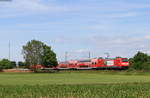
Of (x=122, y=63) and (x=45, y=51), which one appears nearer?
(x=122, y=63)

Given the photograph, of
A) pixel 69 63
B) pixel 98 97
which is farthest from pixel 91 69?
pixel 98 97

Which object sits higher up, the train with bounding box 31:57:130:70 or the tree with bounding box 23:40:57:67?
the tree with bounding box 23:40:57:67

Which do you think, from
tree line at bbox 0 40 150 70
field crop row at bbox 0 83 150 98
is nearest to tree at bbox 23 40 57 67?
tree line at bbox 0 40 150 70

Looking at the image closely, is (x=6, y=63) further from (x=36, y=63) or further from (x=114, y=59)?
(x=114, y=59)

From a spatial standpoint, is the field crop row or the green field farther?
the green field

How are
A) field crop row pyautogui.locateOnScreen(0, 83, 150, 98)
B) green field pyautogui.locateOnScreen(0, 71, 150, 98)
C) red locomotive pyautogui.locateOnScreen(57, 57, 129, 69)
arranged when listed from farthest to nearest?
1. red locomotive pyautogui.locateOnScreen(57, 57, 129, 69)
2. green field pyautogui.locateOnScreen(0, 71, 150, 98)
3. field crop row pyautogui.locateOnScreen(0, 83, 150, 98)

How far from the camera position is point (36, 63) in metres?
135

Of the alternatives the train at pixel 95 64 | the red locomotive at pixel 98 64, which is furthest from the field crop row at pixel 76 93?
the train at pixel 95 64

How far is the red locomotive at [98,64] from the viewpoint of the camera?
355 ft

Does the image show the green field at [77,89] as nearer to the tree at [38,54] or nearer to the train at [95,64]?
the train at [95,64]

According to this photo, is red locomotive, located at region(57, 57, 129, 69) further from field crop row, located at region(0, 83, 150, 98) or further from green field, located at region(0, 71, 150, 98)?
field crop row, located at region(0, 83, 150, 98)

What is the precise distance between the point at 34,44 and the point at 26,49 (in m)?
3.76

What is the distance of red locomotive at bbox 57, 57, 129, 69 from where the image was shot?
108m

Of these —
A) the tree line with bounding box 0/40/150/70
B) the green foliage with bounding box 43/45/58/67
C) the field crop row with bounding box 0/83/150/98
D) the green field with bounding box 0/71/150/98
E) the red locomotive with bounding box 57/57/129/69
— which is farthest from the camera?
the green foliage with bounding box 43/45/58/67
